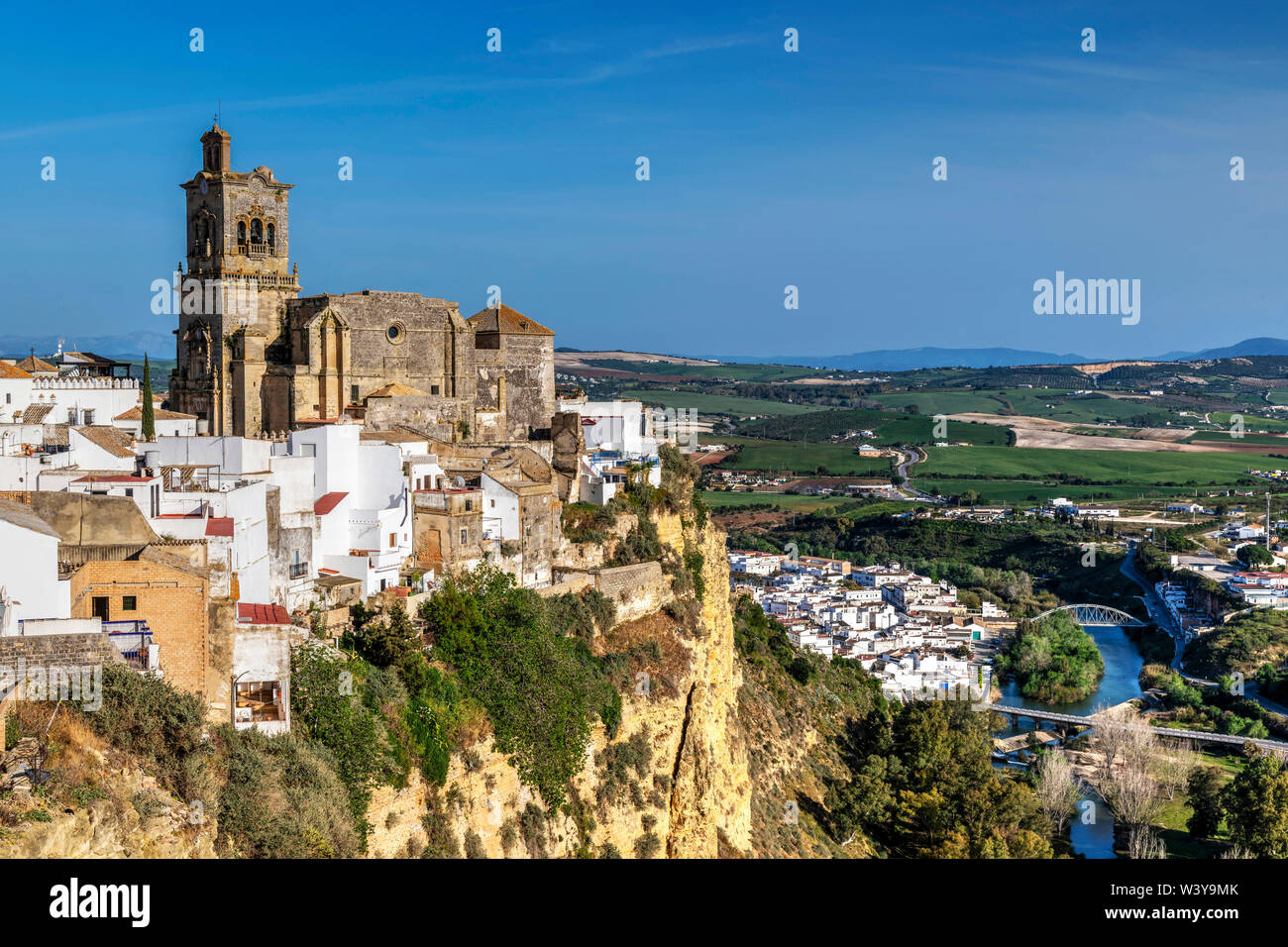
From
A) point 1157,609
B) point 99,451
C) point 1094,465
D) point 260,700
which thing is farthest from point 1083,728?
point 1094,465

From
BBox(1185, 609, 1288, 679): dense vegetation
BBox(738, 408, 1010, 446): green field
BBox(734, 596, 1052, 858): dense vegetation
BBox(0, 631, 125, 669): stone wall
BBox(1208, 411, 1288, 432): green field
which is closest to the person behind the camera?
BBox(0, 631, 125, 669): stone wall

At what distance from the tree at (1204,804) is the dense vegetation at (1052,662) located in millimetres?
17958

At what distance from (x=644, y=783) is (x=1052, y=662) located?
4430 centimetres

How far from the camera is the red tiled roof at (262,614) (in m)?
14.4

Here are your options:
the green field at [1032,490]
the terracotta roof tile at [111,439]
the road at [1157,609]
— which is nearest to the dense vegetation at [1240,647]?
the road at [1157,609]

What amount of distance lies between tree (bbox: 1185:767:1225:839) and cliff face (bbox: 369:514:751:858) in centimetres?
1775

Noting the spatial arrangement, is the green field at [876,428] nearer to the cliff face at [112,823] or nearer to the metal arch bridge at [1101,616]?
the metal arch bridge at [1101,616]

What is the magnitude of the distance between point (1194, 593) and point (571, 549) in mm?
61364

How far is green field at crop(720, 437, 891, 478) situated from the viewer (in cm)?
12525

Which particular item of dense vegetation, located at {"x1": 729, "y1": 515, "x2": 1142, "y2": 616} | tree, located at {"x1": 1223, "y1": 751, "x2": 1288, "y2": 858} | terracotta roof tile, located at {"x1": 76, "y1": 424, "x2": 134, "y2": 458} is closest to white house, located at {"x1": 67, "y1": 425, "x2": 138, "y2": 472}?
terracotta roof tile, located at {"x1": 76, "y1": 424, "x2": 134, "y2": 458}

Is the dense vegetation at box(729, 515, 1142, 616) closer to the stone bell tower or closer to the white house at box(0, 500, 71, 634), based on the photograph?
the stone bell tower

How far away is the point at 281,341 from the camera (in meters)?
29.2
